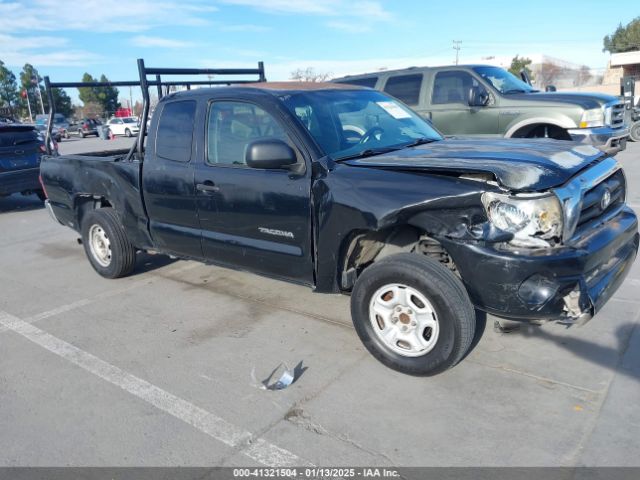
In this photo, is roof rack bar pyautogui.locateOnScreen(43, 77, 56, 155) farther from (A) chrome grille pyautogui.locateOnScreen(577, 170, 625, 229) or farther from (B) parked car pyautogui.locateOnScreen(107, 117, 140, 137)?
(B) parked car pyautogui.locateOnScreen(107, 117, 140, 137)

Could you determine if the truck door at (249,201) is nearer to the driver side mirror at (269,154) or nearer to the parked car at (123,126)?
the driver side mirror at (269,154)

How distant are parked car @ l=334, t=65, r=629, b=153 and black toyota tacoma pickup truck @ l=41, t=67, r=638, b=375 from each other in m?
4.47

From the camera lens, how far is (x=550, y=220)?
2979mm

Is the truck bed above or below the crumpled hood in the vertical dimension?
below

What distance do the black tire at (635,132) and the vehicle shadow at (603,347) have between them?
14347 millimetres

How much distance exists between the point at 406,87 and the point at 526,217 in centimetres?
710

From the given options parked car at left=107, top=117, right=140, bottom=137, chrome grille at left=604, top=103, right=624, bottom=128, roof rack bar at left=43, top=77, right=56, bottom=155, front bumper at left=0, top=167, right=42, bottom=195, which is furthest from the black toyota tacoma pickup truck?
parked car at left=107, top=117, right=140, bottom=137

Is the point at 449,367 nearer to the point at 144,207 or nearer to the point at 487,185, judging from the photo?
the point at 487,185

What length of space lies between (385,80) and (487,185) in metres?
7.11

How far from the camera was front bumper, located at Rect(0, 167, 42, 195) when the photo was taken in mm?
9602

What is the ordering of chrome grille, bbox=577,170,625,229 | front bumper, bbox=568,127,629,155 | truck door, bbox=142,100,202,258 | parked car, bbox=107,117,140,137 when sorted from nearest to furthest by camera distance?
chrome grille, bbox=577,170,625,229
truck door, bbox=142,100,202,258
front bumper, bbox=568,127,629,155
parked car, bbox=107,117,140,137

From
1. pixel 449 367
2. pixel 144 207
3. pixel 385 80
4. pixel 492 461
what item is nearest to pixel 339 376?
pixel 449 367

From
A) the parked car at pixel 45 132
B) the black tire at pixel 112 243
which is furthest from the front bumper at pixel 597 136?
the parked car at pixel 45 132

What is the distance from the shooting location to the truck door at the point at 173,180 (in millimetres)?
4531
